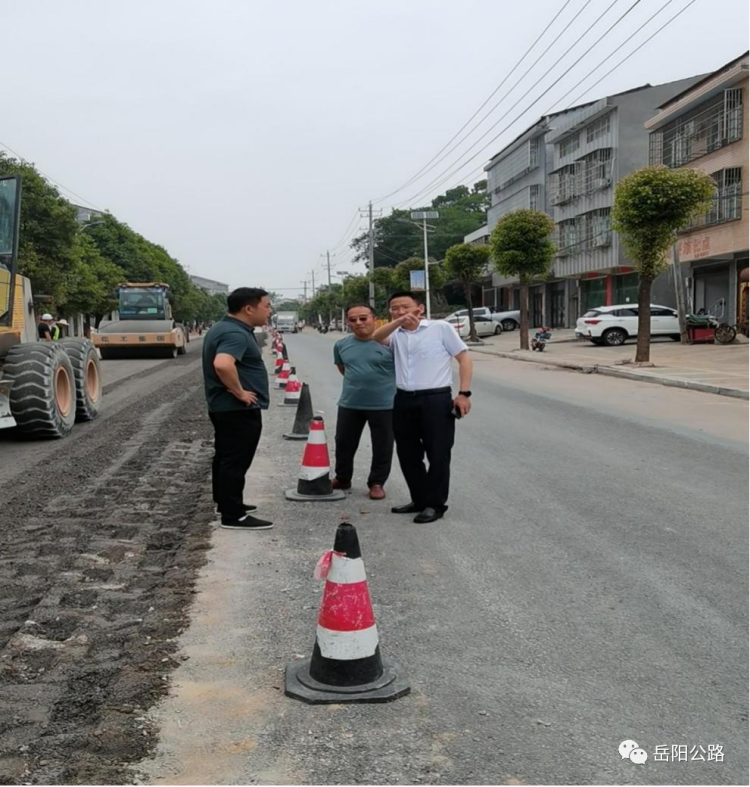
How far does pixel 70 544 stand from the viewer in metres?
5.49

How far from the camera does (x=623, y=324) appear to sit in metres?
32.3

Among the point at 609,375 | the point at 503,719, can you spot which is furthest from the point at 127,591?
the point at 609,375

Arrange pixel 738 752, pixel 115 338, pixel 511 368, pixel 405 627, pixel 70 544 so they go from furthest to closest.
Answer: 1. pixel 115 338
2. pixel 511 368
3. pixel 70 544
4. pixel 405 627
5. pixel 738 752

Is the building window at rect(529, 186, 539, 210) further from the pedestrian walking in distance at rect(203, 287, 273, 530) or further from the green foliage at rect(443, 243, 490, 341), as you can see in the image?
the pedestrian walking in distance at rect(203, 287, 273, 530)

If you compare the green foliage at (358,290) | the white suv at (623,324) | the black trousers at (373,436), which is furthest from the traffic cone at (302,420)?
the green foliage at (358,290)

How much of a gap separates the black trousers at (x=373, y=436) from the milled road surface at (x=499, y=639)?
0.32 m

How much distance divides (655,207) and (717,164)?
41.0 ft

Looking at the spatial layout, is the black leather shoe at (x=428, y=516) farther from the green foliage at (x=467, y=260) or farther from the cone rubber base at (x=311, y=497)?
the green foliage at (x=467, y=260)

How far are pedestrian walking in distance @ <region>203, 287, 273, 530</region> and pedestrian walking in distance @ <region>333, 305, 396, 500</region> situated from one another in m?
0.98

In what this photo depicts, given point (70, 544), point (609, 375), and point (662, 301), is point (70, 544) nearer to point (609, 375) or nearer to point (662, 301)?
point (609, 375)

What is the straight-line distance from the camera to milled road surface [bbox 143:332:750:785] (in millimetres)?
2818

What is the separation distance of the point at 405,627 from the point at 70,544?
2.65 m

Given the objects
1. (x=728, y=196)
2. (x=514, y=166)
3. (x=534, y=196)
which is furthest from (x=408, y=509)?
(x=514, y=166)

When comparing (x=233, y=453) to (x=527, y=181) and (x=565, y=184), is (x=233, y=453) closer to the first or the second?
(x=565, y=184)
